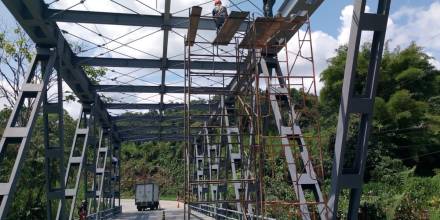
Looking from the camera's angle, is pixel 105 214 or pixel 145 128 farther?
pixel 145 128

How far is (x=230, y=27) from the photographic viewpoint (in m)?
12.8

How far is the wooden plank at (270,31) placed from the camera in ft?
39.4

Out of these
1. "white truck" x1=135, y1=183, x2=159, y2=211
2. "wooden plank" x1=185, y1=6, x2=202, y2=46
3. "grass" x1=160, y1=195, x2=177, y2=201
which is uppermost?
"wooden plank" x1=185, y1=6, x2=202, y2=46

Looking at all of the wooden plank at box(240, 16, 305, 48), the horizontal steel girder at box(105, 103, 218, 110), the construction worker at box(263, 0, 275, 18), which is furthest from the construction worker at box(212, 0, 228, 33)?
the horizontal steel girder at box(105, 103, 218, 110)

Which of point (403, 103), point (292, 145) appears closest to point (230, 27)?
point (292, 145)

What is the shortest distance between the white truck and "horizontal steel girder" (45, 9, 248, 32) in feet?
130

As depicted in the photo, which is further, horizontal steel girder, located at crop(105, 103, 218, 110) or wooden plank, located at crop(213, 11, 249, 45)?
horizontal steel girder, located at crop(105, 103, 218, 110)

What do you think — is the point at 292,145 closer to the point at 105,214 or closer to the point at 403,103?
the point at 105,214

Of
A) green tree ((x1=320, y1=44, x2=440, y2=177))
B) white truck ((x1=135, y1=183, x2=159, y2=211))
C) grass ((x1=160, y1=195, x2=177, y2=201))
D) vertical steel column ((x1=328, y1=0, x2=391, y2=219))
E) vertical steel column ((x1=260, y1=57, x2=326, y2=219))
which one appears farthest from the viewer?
grass ((x1=160, y1=195, x2=177, y2=201))

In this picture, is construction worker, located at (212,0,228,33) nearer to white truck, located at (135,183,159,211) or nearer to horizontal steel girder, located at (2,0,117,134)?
horizontal steel girder, located at (2,0,117,134)

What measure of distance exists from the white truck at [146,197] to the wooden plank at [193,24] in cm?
3995

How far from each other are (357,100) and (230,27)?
5.26 m

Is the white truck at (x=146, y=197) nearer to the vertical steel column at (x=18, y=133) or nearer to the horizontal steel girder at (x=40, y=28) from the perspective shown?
the horizontal steel girder at (x=40, y=28)

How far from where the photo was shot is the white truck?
51531 mm
